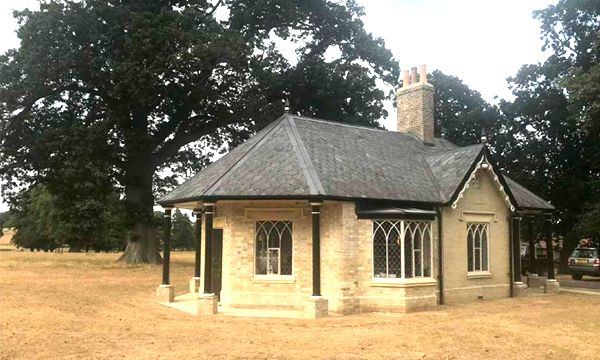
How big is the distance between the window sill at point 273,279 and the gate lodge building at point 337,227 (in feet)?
0.10

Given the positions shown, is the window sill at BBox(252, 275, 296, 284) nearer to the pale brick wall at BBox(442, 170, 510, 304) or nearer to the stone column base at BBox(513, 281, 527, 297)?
the pale brick wall at BBox(442, 170, 510, 304)

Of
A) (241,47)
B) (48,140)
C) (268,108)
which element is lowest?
(48,140)

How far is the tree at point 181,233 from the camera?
105 meters

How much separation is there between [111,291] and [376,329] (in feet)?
38.5

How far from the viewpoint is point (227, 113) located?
3253 cm

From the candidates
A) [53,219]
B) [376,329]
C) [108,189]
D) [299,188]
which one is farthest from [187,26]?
[53,219]

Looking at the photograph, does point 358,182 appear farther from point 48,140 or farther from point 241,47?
point 48,140

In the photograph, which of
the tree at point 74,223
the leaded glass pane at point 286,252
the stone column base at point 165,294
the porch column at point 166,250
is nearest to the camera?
the leaded glass pane at point 286,252

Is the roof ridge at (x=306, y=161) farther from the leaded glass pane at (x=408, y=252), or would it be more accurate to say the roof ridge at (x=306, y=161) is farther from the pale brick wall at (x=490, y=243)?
the pale brick wall at (x=490, y=243)

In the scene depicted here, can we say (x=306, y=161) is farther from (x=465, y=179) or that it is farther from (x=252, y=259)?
(x=465, y=179)

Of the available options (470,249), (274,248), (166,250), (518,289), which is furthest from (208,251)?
(518,289)

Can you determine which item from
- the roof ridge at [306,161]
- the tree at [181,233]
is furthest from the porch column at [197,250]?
the tree at [181,233]

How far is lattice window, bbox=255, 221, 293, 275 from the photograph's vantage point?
16.0m

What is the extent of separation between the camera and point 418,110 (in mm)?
22844
